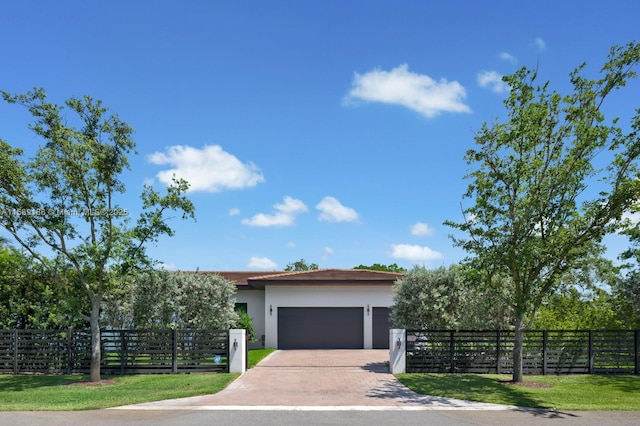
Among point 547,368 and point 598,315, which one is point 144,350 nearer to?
point 547,368

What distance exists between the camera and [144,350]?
15961 mm

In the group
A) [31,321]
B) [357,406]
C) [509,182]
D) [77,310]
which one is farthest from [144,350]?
[509,182]

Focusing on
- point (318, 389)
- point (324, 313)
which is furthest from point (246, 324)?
point (318, 389)

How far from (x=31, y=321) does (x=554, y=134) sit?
715 inches

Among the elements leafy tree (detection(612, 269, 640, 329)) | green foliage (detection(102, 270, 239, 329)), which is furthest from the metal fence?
green foliage (detection(102, 270, 239, 329))

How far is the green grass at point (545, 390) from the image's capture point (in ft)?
37.3

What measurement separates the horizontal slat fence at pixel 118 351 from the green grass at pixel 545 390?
605 cm

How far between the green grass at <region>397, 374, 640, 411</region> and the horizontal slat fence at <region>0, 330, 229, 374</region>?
6.05 metres

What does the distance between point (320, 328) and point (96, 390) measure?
45.1 feet

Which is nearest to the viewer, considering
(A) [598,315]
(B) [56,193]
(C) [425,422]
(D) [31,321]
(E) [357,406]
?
(C) [425,422]

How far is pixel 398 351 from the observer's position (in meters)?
15.7

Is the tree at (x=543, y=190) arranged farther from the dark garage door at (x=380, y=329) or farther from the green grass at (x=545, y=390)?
the dark garage door at (x=380, y=329)

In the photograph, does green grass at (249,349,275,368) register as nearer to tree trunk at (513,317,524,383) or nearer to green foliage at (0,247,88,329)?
green foliage at (0,247,88,329)

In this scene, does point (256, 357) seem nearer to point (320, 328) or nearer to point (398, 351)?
point (320, 328)
